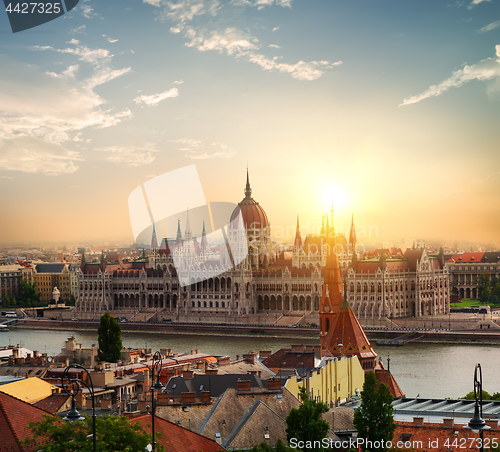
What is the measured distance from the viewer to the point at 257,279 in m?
75.1

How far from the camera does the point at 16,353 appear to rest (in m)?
35.4

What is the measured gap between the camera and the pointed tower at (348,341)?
27.2 metres

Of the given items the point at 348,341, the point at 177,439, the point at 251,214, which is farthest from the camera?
the point at 251,214

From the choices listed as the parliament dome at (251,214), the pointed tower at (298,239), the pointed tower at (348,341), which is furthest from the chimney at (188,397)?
the parliament dome at (251,214)

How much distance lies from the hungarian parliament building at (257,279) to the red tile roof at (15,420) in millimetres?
50778

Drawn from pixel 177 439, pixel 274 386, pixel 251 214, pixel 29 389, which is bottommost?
pixel 29 389

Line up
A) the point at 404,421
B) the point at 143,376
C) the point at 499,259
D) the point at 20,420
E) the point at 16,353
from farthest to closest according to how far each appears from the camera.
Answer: the point at 499,259 → the point at 16,353 → the point at 143,376 → the point at 404,421 → the point at 20,420

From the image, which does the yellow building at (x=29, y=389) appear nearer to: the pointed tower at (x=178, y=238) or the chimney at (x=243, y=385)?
the chimney at (x=243, y=385)

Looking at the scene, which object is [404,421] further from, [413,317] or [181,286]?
[181,286]

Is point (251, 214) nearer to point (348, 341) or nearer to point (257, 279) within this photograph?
point (257, 279)

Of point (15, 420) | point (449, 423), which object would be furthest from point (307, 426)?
point (15, 420)

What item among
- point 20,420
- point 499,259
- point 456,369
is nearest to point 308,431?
point 20,420

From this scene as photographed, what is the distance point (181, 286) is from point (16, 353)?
142 ft

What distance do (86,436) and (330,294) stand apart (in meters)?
27.3
